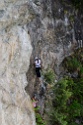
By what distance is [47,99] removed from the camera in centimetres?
1127

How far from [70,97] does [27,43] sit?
11.2ft

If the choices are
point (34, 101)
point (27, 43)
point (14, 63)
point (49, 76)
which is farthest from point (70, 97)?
point (14, 63)

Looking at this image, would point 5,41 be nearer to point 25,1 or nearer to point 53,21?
point 25,1

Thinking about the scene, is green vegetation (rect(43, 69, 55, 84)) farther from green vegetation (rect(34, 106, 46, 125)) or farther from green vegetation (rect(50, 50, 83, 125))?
green vegetation (rect(34, 106, 46, 125))

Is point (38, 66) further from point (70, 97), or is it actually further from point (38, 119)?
point (70, 97)

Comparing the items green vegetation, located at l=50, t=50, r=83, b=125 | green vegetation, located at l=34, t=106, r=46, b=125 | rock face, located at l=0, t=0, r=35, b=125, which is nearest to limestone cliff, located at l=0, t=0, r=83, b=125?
rock face, located at l=0, t=0, r=35, b=125

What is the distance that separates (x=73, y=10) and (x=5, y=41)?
4.57 meters

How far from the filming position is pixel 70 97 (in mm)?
12000

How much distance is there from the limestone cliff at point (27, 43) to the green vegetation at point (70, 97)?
0.51 meters

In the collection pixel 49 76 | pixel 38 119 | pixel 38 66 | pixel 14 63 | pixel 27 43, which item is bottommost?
pixel 38 119

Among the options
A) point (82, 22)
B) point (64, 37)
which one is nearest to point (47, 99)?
point (64, 37)

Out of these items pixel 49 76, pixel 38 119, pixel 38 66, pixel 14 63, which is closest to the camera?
pixel 14 63

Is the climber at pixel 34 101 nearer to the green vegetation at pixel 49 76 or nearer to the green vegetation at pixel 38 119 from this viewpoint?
the green vegetation at pixel 38 119

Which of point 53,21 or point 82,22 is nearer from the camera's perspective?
point 53,21
